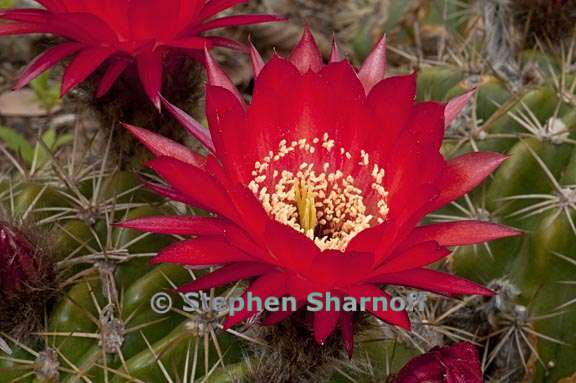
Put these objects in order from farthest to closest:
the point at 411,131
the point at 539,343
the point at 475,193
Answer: the point at 475,193
the point at 539,343
the point at 411,131

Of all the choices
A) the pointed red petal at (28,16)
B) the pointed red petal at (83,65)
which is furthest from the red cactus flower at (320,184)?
the pointed red petal at (28,16)

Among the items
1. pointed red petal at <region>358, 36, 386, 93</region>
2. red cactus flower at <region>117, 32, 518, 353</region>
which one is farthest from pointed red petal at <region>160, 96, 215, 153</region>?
pointed red petal at <region>358, 36, 386, 93</region>

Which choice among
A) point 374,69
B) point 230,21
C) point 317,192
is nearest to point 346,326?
point 317,192

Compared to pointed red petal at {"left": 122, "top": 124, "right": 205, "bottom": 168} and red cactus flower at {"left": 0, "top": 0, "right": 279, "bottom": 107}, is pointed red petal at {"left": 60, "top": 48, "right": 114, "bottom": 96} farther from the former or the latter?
pointed red petal at {"left": 122, "top": 124, "right": 205, "bottom": 168}

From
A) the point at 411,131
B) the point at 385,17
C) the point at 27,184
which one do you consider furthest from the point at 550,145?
the point at 385,17

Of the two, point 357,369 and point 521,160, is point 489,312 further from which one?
point 357,369

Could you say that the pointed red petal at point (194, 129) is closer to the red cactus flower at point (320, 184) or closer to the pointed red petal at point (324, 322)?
the red cactus flower at point (320, 184)

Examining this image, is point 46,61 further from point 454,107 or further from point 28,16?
point 454,107
